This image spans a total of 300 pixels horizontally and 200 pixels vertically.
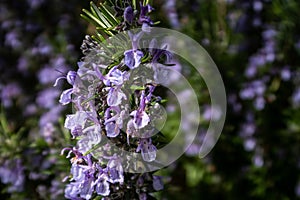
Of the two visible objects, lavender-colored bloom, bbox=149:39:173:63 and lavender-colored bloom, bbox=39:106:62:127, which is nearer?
lavender-colored bloom, bbox=149:39:173:63

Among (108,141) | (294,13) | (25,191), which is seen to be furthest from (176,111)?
(108,141)

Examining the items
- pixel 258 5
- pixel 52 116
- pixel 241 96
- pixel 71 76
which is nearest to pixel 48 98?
pixel 52 116

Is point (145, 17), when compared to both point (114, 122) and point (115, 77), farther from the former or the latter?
point (114, 122)

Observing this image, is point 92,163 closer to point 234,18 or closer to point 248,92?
point 248,92

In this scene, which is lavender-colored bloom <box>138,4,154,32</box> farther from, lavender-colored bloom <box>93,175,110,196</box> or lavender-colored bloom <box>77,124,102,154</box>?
lavender-colored bloom <box>93,175,110,196</box>

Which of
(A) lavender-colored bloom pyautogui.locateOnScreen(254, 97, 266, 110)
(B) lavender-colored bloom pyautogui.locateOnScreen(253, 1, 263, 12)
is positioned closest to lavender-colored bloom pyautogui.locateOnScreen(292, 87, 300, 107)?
(A) lavender-colored bloom pyautogui.locateOnScreen(254, 97, 266, 110)

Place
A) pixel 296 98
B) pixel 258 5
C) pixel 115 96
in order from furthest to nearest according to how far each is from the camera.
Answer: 1. pixel 258 5
2. pixel 296 98
3. pixel 115 96

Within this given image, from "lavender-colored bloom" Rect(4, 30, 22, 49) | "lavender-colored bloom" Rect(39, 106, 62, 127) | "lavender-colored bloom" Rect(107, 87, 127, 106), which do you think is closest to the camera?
"lavender-colored bloom" Rect(107, 87, 127, 106)
